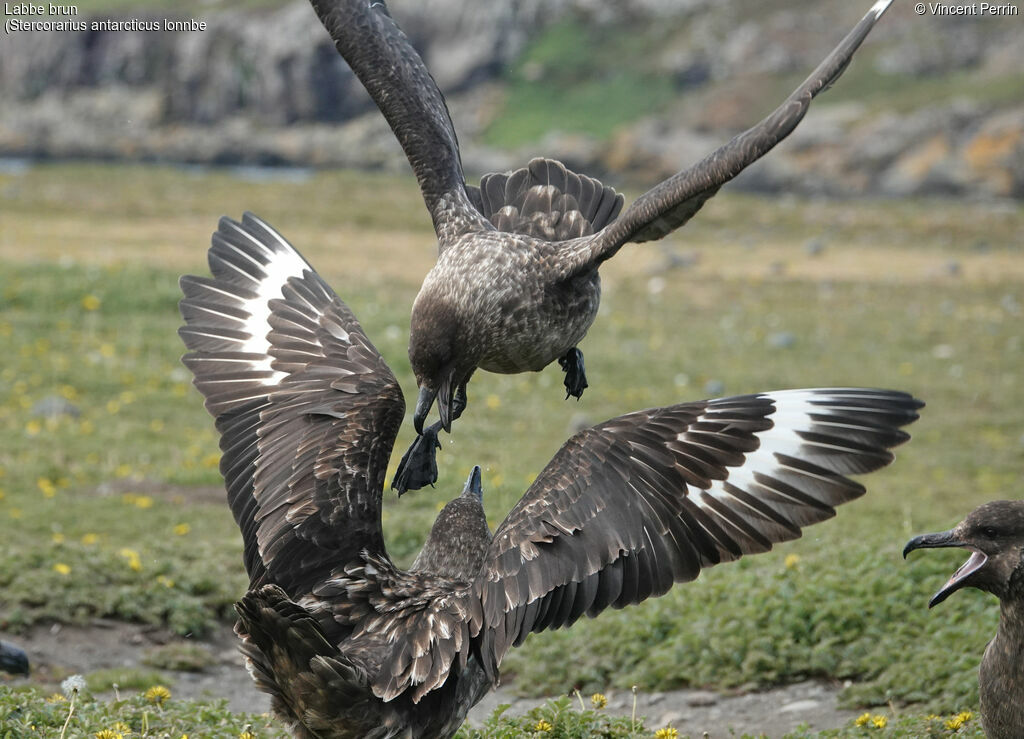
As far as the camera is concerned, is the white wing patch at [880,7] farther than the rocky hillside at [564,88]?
No

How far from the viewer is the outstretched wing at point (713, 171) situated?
4.41m

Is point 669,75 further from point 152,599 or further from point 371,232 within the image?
point 152,599

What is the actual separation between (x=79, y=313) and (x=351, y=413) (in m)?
11.3

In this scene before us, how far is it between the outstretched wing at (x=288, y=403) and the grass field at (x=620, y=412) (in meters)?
1.01

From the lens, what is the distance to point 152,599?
7.04 m

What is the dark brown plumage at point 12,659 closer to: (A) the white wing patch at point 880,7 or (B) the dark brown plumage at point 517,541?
(B) the dark brown plumage at point 517,541

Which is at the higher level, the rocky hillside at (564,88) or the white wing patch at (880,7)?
the rocky hillside at (564,88)

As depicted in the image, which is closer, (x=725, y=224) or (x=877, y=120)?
(x=725, y=224)

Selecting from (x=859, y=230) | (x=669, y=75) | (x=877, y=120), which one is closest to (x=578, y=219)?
(x=859, y=230)

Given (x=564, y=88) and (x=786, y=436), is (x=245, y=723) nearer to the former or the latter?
(x=786, y=436)

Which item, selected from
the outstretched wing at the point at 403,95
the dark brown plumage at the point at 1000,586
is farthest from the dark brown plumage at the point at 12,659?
the dark brown plumage at the point at 1000,586

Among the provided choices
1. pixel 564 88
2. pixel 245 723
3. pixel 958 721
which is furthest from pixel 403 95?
pixel 564 88

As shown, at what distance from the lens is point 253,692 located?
649 centimetres

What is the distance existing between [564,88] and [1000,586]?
57.7m
